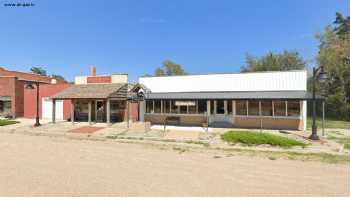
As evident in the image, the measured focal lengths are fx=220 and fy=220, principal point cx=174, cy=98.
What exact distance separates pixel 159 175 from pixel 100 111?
1666 cm

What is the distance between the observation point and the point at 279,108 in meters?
17.3

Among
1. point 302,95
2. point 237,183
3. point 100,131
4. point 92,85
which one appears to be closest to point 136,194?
point 237,183

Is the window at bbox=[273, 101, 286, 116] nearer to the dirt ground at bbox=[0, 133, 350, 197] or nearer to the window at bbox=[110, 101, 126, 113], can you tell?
the dirt ground at bbox=[0, 133, 350, 197]

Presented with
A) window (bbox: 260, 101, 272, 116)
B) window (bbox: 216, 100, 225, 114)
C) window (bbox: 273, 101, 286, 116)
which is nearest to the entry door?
window (bbox: 216, 100, 225, 114)

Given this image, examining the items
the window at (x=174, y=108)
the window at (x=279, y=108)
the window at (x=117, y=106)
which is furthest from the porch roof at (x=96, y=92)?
the window at (x=279, y=108)

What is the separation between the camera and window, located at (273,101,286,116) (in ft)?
56.1

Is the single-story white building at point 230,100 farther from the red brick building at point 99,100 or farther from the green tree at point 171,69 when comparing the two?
the green tree at point 171,69

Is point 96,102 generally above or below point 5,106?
above

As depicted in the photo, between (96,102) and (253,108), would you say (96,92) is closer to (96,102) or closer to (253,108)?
(96,102)

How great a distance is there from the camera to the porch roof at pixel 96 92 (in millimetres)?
19078

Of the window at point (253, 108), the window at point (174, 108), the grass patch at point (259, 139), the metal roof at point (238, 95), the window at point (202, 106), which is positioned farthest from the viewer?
the window at point (174, 108)

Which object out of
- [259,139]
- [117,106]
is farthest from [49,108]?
[259,139]

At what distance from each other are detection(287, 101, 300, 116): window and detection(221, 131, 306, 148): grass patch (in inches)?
247

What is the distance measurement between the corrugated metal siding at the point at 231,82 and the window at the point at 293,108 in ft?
4.05
